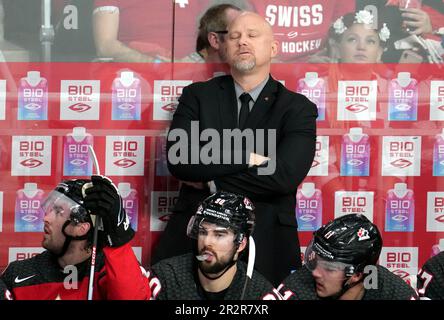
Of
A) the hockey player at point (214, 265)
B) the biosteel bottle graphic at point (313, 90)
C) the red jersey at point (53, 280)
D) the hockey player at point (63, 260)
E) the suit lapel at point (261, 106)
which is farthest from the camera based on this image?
the biosteel bottle graphic at point (313, 90)

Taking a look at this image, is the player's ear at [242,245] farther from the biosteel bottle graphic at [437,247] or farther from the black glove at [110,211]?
the biosteel bottle graphic at [437,247]

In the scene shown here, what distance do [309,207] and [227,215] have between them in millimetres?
1300

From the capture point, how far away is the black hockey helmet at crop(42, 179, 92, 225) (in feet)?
16.2

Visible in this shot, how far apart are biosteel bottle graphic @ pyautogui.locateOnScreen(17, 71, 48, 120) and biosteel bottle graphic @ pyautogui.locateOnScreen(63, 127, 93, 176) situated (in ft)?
0.56

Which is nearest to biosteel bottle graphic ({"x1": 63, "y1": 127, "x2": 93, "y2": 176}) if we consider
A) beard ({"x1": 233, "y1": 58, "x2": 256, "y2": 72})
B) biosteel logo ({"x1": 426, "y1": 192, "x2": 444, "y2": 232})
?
beard ({"x1": 233, "y1": 58, "x2": 256, "y2": 72})

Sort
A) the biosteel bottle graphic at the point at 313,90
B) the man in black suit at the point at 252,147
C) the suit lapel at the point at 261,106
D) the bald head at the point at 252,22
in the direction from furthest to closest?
1. the biosteel bottle graphic at the point at 313,90
2. the bald head at the point at 252,22
3. the suit lapel at the point at 261,106
4. the man in black suit at the point at 252,147

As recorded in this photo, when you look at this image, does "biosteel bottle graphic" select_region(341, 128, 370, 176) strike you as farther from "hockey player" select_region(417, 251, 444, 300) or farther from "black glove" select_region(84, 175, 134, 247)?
"black glove" select_region(84, 175, 134, 247)

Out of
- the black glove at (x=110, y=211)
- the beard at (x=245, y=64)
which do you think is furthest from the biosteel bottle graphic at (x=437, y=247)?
the black glove at (x=110, y=211)

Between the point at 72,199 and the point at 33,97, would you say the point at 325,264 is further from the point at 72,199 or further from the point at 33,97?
the point at 33,97

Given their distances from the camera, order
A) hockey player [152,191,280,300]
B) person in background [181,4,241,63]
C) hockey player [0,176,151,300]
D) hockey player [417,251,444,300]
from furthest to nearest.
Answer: person in background [181,4,241,63] → hockey player [417,251,444,300] → hockey player [0,176,151,300] → hockey player [152,191,280,300]

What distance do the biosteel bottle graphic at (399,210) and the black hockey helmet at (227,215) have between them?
4.53ft

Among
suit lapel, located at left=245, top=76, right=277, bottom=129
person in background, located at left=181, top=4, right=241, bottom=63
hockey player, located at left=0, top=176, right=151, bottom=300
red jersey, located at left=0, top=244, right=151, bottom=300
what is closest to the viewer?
red jersey, located at left=0, top=244, right=151, bottom=300

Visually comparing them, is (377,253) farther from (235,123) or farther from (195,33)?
(195,33)

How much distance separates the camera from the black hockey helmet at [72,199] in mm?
4949
